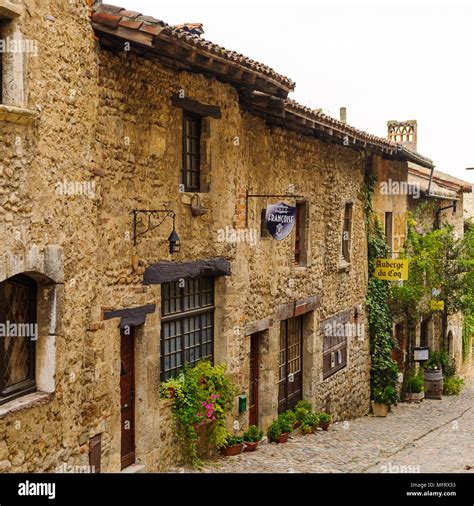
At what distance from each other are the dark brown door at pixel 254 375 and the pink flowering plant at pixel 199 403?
1.79 m

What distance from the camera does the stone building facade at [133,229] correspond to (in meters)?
7.27

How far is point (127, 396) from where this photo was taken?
9398 millimetres

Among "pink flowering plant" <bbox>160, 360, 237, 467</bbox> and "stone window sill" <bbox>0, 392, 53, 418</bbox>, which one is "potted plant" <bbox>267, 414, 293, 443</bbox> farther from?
"stone window sill" <bbox>0, 392, 53, 418</bbox>

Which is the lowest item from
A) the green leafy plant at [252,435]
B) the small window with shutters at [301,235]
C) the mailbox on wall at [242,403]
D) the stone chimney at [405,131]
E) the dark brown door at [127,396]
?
the green leafy plant at [252,435]

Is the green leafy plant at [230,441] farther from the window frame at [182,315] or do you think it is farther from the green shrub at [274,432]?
the green shrub at [274,432]

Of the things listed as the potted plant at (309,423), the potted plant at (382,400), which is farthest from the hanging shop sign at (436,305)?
the potted plant at (309,423)

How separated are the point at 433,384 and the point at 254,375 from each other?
967cm

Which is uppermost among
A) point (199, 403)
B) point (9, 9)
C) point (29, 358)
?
point (9, 9)

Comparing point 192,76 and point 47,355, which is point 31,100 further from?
point 192,76

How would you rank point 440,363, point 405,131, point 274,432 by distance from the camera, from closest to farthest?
1. point 274,432
2. point 440,363
3. point 405,131

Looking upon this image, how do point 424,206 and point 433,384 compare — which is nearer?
point 433,384

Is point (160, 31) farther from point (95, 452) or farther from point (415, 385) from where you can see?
point (415, 385)

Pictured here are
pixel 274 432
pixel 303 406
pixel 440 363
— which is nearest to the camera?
pixel 274 432

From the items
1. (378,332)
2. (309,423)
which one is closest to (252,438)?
(309,423)
